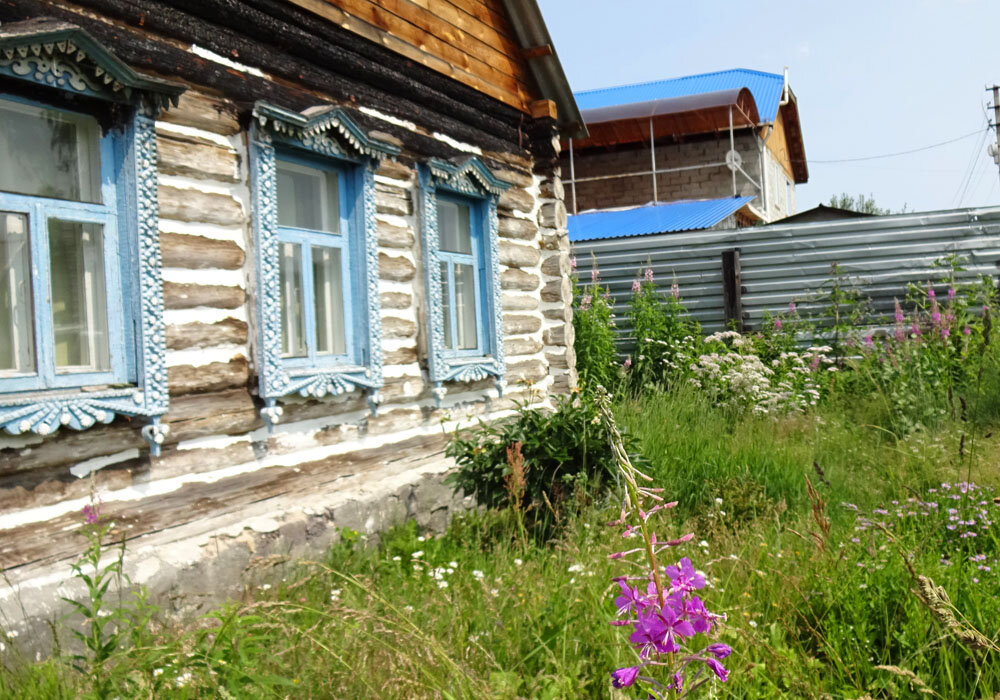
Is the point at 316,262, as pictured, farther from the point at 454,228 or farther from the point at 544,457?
the point at 544,457

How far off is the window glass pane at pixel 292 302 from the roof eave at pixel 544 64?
3.66m

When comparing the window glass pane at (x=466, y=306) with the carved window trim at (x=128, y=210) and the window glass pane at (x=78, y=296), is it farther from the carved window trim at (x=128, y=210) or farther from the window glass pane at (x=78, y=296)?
the window glass pane at (x=78, y=296)

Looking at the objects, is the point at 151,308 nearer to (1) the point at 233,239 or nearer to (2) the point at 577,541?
(1) the point at 233,239

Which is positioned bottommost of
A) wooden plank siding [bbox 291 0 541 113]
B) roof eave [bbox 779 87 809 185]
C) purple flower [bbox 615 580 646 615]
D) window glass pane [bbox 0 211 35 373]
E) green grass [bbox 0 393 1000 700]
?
green grass [bbox 0 393 1000 700]

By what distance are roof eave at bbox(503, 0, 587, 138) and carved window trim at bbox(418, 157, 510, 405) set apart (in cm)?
146

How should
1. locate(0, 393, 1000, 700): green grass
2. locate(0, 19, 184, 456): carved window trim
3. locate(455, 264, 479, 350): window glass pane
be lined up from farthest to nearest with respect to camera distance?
locate(455, 264, 479, 350): window glass pane, locate(0, 19, 184, 456): carved window trim, locate(0, 393, 1000, 700): green grass

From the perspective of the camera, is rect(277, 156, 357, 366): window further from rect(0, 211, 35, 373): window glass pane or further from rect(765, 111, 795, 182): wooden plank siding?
rect(765, 111, 795, 182): wooden plank siding

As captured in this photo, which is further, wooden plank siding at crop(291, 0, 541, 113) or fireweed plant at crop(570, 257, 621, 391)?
fireweed plant at crop(570, 257, 621, 391)

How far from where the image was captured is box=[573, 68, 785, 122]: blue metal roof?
21016 millimetres

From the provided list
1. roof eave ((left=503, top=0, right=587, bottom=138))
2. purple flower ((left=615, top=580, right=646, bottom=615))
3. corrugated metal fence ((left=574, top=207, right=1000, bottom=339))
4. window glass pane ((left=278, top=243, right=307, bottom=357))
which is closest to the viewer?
purple flower ((left=615, top=580, right=646, bottom=615))

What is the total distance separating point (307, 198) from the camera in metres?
5.26

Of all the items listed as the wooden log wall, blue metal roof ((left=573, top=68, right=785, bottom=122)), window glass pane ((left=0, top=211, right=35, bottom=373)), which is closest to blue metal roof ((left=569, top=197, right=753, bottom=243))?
blue metal roof ((left=573, top=68, right=785, bottom=122))

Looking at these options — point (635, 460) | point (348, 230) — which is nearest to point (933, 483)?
point (635, 460)

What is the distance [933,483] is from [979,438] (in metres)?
1.16
